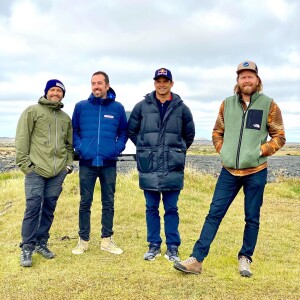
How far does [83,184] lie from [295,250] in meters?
3.48

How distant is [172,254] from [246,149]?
5.94ft

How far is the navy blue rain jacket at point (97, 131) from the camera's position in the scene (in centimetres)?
548

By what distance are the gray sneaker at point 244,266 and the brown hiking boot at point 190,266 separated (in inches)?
20.5

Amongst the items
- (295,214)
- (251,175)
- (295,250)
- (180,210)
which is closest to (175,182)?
(251,175)

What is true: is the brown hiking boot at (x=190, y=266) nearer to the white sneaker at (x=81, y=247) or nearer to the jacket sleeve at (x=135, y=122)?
the white sneaker at (x=81, y=247)

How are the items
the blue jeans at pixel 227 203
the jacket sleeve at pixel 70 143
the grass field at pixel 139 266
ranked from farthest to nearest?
the jacket sleeve at pixel 70 143 < the blue jeans at pixel 227 203 < the grass field at pixel 139 266

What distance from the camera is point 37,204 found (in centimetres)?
522

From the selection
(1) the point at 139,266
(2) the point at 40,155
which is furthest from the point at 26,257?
(1) the point at 139,266

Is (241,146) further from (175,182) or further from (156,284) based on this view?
(156,284)

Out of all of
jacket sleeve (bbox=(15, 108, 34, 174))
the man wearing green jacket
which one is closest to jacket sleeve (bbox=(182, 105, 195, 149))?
the man wearing green jacket

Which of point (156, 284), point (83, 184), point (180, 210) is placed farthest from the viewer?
point (180, 210)

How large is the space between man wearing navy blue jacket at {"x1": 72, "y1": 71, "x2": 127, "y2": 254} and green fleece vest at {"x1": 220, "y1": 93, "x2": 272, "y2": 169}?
5.36 feet

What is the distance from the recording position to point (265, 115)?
469 centimetres

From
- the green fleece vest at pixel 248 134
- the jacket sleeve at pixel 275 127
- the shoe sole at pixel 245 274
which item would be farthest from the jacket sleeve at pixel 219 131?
the shoe sole at pixel 245 274
